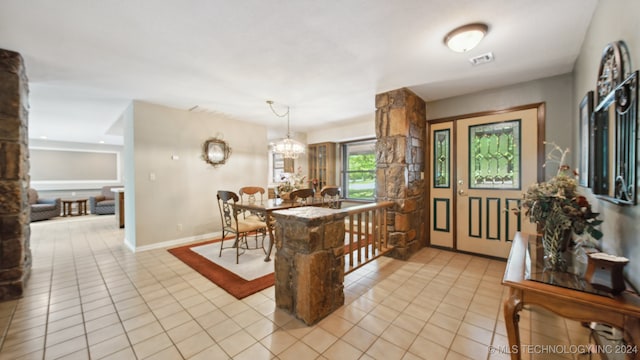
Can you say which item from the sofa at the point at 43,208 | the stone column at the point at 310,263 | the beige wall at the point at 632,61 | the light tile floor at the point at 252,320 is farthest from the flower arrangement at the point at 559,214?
the sofa at the point at 43,208

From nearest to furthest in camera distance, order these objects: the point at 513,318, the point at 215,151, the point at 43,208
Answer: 1. the point at 513,318
2. the point at 215,151
3. the point at 43,208

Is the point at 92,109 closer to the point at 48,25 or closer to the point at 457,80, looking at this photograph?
the point at 48,25

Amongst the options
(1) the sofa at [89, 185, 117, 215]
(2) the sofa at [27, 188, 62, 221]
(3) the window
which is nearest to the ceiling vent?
(3) the window

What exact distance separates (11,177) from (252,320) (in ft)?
9.20

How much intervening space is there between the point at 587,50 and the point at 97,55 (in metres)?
4.68

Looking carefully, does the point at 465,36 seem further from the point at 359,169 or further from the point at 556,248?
the point at 359,169

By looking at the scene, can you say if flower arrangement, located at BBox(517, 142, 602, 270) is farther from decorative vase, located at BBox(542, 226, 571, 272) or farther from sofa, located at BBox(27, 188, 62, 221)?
sofa, located at BBox(27, 188, 62, 221)

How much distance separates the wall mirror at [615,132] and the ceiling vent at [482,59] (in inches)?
39.3

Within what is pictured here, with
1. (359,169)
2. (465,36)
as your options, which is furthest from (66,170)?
(465,36)

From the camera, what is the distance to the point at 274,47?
2.31 metres

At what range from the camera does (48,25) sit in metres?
1.96

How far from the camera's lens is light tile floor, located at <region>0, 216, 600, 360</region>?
166 cm

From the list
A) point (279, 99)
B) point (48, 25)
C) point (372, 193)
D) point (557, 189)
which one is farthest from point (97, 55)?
point (372, 193)

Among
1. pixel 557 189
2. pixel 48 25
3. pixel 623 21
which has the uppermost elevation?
pixel 48 25
